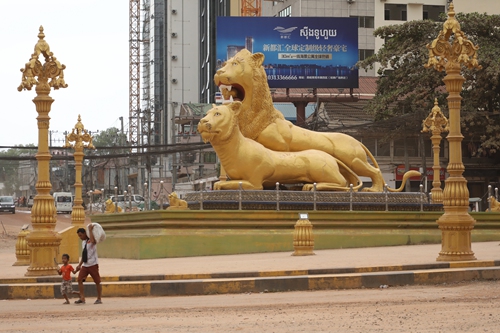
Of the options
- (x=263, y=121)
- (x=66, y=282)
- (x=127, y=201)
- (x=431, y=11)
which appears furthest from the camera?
(x=431, y=11)

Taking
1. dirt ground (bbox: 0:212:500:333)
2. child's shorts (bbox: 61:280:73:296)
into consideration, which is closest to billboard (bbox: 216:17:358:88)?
A: dirt ground (bbox: 0:212:500:333)

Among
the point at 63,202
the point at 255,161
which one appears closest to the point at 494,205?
the point at 255,161

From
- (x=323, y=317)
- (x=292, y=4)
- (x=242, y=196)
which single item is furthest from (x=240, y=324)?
(x=292, y=4)

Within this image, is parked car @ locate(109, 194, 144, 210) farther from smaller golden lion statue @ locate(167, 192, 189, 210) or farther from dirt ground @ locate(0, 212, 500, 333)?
dirt ground @ locate(0, 212, 500, 333)

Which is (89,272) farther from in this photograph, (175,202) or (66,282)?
(175,202)

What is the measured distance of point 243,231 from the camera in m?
23.9

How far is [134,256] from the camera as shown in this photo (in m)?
23.0

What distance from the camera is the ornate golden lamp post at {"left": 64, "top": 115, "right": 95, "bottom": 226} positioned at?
27938mm

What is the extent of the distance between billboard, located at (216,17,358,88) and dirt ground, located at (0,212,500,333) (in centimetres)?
3824

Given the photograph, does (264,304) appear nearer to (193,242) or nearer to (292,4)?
(193,242)

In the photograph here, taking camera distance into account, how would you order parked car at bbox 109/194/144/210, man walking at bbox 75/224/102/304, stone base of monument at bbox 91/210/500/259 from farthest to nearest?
parked car at bbox 109/194/144/210 < stone base of monument at bbox 91/210/500/259 < man walking at bbox 75/224/102/304

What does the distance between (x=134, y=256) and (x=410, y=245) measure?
24.6 ft

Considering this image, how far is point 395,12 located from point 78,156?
4137cm

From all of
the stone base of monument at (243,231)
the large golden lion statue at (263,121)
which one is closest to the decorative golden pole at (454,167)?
the stone base of monument at (243,231)
